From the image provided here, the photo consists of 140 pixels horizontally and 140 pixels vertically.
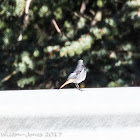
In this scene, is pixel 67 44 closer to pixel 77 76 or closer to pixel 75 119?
pixel 77 76

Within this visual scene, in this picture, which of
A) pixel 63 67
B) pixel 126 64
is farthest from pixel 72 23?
pixel 126 64

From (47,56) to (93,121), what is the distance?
12.9ft

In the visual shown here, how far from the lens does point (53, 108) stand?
2352 mm

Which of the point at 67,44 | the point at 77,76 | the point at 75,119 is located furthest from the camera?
the point at 67,44

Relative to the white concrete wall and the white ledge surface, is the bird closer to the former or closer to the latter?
the white ledge surface

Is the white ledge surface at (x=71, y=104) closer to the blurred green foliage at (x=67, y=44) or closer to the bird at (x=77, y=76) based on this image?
the bird at (x=77, y=76)

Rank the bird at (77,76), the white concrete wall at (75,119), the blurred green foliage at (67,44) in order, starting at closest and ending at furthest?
the white concrete wall at (75,119)
the bird at (77,76)
the blurred green foliage at (67,44)

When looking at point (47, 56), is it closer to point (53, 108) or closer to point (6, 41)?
point (6, 41)

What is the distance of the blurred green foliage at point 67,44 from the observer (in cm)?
583

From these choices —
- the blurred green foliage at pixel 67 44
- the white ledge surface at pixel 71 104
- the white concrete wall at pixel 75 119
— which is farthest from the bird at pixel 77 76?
the blurred green foliage at pixel 67 44

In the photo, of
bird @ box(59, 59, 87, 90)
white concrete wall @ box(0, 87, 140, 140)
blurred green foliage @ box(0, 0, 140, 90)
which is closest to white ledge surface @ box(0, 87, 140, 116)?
white concrete wall @ box(0, 87, 140, 140)

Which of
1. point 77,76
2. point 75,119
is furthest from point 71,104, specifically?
point 77,76

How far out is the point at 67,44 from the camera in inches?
229

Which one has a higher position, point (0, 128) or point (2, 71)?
point (0, 128)
